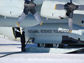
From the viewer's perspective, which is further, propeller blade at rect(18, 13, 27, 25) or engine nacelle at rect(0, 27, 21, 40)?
engine nacelle at rect(0, 27, 21, 40)

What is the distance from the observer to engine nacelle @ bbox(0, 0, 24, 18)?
1798cm

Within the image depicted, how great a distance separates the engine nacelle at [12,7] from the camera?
18.0 meters

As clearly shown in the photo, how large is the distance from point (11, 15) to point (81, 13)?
6.05 m

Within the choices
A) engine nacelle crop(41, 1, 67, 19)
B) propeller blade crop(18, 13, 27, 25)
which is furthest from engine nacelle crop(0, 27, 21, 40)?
engine nacelle crop(41, 1, 67, 19)

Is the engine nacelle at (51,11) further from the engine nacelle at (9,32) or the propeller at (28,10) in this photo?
→ the engine nacelle at (9,32)

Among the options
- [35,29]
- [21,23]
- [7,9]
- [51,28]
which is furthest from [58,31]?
[7,9]

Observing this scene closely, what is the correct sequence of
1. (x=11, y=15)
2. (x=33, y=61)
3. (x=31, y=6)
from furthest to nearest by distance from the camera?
1. (x=11, y=15)
2. (x=31, y=6)
3. (x=33, y=61)

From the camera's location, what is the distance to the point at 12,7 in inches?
710

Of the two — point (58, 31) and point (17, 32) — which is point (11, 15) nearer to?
point (58, 31)

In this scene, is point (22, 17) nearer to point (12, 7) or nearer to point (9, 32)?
point (12, 7)

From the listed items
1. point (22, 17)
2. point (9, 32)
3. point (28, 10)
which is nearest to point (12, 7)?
point (22, 17)

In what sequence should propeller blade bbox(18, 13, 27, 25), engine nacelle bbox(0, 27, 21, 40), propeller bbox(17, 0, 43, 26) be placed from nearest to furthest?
1. propeller bbox(17, 0, 43, 26)
2. propeller blade bbox(18, 13, 27, 25)
3. engine nacelle bbox(0, 27, 21, 40)

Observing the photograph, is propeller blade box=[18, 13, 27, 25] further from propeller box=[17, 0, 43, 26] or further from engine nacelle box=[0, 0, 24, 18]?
engine nacelle box=[0, 0, 24, 18]

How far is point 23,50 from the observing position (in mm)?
20828
